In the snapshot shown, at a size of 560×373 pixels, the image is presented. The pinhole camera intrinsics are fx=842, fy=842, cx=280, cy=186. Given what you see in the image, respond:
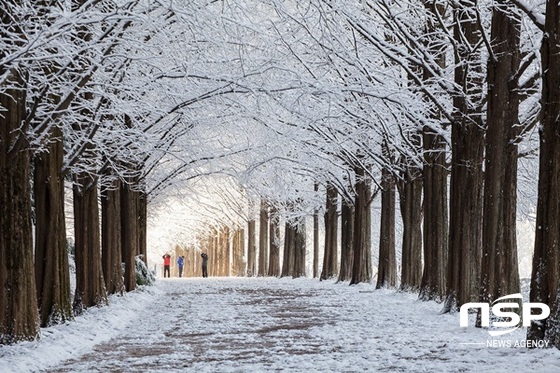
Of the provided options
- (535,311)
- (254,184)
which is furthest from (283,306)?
(254,184)

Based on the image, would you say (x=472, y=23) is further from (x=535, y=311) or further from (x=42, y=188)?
(x=42, y=188)

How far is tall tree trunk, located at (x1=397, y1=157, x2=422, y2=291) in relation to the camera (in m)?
22.8

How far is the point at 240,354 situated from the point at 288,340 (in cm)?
175

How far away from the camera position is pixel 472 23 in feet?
52.3

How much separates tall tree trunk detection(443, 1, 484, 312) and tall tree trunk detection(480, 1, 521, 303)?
4.99ft

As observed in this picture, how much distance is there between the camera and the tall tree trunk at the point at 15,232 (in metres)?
11.7

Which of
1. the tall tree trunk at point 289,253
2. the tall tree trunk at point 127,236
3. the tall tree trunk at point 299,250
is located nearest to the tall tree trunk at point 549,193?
the tall tree trunk at point 127,236

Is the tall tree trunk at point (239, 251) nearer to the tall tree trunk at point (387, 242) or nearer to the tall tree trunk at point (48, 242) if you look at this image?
the tall tree trunk at point (387, 242)

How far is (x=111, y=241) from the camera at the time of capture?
2145cm

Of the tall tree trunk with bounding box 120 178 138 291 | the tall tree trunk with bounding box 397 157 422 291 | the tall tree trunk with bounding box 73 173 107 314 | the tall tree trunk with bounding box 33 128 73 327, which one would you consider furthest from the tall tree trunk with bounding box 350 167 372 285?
the tall tree trunk with bounding box 33 128 73 327

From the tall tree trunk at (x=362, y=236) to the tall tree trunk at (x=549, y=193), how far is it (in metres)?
18.1

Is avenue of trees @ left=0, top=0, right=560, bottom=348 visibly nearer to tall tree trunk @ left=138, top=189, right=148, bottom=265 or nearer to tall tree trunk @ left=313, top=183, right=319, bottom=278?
tall tree trunk @ left=138, top=189, right=148, bottom=265

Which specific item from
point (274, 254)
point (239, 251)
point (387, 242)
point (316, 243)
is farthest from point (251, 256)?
point (387, 242)

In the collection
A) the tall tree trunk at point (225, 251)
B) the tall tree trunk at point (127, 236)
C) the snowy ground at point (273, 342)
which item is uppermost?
the tall tree trunk at point (127, 236)
